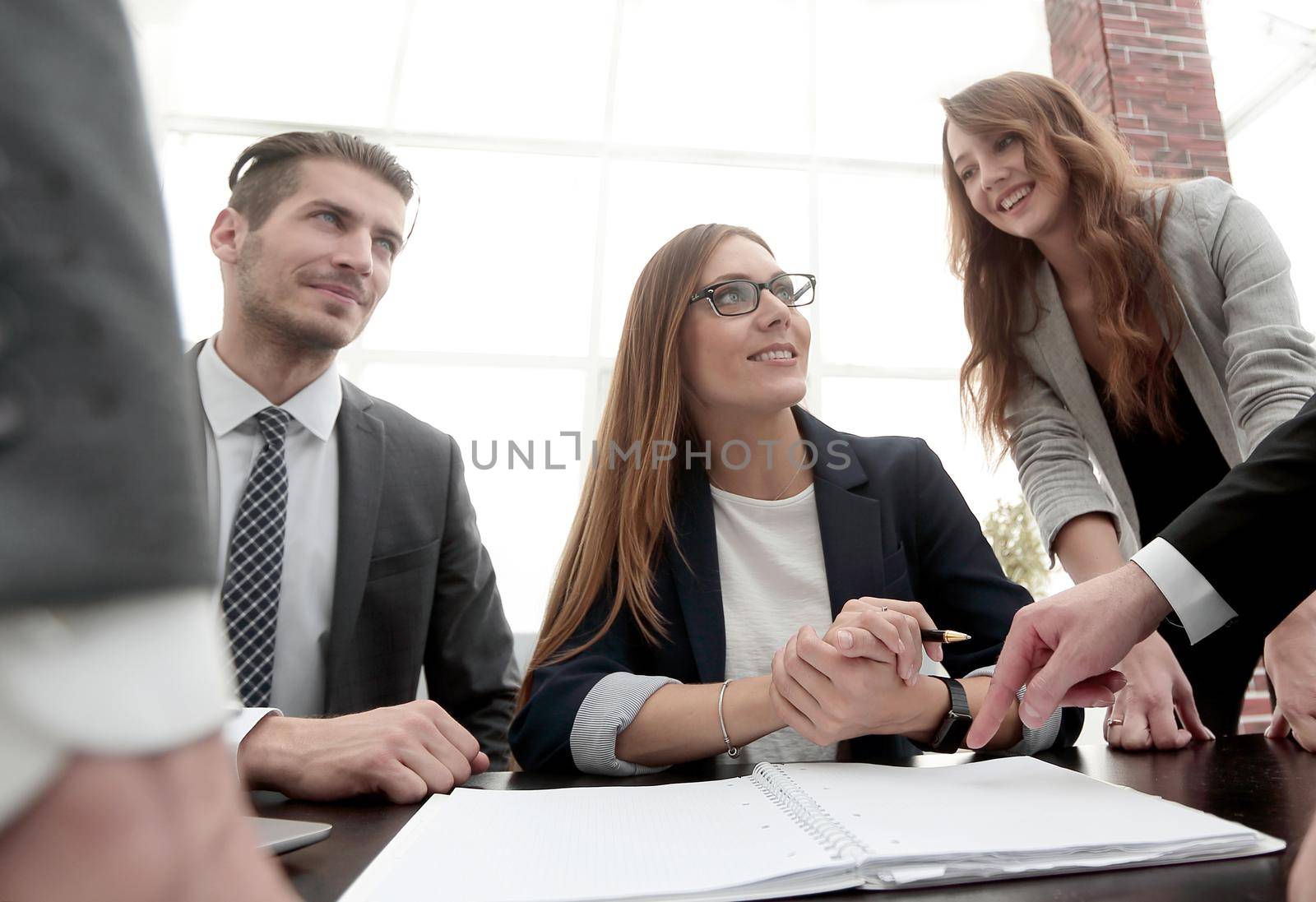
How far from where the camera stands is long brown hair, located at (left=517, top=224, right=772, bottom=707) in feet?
4.67

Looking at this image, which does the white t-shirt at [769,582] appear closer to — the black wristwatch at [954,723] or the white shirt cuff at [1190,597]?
the black wristwatch at [954,723]

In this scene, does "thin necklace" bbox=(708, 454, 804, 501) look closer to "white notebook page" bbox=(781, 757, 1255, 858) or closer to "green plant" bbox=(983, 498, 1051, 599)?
"white notebook page" bbox=(781, 757, 1255, 858)

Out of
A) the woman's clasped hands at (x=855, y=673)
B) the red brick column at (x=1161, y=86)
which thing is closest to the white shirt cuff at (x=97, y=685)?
the woman's clasped hands at (x=855, y=673)

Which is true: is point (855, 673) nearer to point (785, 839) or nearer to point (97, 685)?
point (785, 839)

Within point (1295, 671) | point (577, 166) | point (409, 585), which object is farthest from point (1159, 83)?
point (409, 585)

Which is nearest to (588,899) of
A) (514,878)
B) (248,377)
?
(514,878)

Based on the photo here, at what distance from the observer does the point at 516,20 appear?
602 centimetres

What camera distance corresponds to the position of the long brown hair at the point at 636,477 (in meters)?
1.42

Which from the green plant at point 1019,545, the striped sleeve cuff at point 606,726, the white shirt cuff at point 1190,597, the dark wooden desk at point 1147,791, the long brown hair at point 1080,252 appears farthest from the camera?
the green plant at point 1019,545

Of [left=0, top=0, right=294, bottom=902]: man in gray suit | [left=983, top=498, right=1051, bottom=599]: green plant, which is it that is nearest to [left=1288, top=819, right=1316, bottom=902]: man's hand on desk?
[left=0, top=0, right=294, bottom=902]: man in gray suit

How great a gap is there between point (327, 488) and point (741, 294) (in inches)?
35.4

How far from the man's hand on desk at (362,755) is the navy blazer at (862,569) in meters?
0.26

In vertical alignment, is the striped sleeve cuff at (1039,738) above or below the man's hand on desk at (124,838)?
below

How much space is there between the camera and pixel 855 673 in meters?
1.02
